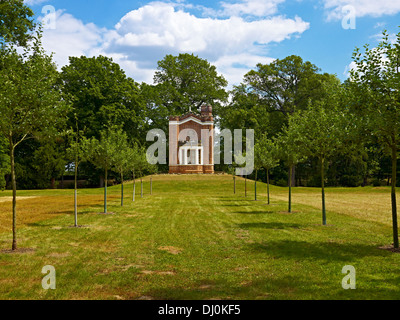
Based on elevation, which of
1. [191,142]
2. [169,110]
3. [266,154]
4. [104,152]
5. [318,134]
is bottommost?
[104,152]

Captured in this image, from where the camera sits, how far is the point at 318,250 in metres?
14.6

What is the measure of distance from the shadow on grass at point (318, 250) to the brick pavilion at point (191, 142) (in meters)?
53.8

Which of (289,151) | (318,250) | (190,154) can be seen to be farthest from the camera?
(190,154)

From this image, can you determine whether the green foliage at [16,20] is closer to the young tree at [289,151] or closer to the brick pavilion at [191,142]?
the young tree at [289,151]

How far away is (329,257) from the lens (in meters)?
13.4

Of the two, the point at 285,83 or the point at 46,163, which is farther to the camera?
the point at 285,83

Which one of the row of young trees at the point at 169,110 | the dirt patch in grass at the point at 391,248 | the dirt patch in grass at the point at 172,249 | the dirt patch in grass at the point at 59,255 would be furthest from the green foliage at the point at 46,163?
the dirt patch in grass at the point at 391,248

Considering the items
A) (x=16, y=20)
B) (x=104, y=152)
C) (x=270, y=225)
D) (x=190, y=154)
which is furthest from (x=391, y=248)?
(x=190, y=154)

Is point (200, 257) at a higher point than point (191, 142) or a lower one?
lower

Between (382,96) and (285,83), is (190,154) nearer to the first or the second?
(285,83)

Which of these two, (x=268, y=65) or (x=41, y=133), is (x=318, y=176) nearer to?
(x=268, y=65)

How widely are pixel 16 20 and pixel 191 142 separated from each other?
39.3 metres

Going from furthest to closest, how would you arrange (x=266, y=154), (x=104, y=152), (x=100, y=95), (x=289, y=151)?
1. (x=100, y=95)
2. (x=266, y=154)
3. (x=289, y=151)
4. (x=104, y=152)

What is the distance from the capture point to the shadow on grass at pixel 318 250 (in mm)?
13406
